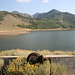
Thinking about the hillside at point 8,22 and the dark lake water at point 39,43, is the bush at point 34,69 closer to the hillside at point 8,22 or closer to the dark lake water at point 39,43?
the dark lake water at point 39,43

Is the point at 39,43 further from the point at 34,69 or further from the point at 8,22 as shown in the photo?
the point at 8,22

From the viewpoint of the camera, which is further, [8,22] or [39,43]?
[8,22]

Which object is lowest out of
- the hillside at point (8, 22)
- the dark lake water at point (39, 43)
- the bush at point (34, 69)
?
the dark lake water at point (39, 43)

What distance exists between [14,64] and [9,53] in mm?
2133

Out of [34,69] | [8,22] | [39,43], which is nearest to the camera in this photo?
[34,69]

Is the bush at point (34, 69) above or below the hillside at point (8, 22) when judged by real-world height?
below

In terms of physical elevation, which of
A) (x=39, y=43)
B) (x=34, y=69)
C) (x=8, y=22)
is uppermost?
(x=8, y=22)

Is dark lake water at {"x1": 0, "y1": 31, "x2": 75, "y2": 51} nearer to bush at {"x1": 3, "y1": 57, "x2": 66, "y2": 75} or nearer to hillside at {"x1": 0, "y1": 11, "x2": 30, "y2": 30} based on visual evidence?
bush at {"x1": 3, "y1": 57, "x2": 66, "y2": 75}

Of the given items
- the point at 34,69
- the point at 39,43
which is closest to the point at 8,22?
the point at 39,43

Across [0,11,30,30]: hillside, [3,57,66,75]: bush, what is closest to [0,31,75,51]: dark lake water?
[3,57,66,75]: bush

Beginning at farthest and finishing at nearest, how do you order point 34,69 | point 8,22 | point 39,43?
point 8,22
point 39,43
point 34,69

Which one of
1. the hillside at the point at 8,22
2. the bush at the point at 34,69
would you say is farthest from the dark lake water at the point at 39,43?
the hillside at the point at 8,22

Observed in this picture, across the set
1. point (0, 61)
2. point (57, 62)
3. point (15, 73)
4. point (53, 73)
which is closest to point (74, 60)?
point (57, 62)

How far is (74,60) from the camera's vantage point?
5785 mm
